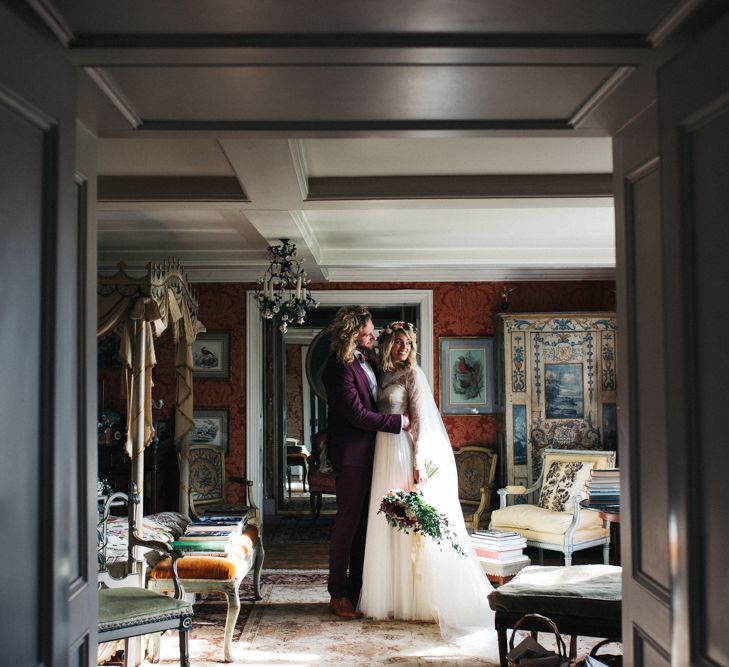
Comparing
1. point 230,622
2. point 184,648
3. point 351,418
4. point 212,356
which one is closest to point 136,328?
point 351,418

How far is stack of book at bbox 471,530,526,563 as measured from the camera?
530 centimetres

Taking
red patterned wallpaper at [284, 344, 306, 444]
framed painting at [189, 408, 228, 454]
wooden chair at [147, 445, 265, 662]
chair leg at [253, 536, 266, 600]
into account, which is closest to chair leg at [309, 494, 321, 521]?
framed painting at [189, 408, 228, 454]

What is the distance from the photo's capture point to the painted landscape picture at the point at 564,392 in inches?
306

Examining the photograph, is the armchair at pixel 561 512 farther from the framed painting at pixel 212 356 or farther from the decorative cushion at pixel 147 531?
the framed painting at pixel 212 356

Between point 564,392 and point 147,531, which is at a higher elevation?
point 564,392

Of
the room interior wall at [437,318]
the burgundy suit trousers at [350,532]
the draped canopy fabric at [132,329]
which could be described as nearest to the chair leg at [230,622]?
the burgundy suit trousers at [350,532]

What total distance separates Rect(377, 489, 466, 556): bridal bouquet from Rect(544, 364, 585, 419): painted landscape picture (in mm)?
3180

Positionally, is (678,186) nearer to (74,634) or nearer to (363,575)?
(74,634)

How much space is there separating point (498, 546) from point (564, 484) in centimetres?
177

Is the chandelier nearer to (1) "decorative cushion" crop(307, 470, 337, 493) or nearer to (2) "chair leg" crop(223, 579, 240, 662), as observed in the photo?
(2) "chair leg" crop(223, 579, 240, 662)

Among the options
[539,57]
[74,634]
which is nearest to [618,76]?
[539,57]

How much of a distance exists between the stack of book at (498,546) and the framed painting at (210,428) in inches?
138

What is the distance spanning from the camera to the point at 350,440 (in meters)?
5.20

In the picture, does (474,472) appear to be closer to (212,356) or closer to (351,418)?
(212,356)
